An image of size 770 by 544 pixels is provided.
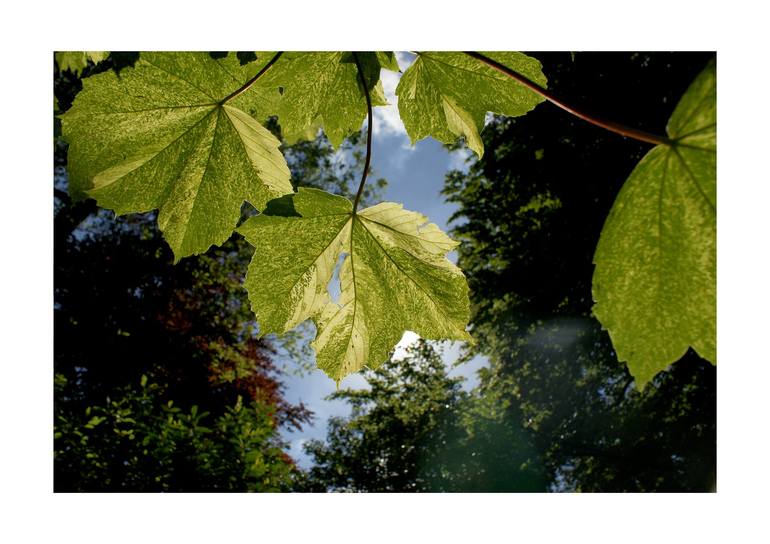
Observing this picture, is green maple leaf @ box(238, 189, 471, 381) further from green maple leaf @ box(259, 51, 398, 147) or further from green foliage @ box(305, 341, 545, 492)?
green foliage @ box(305, 341, 545, 492)

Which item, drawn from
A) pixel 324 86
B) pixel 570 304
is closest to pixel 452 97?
pixel 324 86

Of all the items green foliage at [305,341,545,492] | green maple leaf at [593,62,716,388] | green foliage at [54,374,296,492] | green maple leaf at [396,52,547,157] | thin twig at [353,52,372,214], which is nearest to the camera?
green maple leaf at [593,62,716,388]

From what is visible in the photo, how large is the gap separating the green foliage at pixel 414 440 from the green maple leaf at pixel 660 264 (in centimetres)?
720

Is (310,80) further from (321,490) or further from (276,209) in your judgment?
(321,490)

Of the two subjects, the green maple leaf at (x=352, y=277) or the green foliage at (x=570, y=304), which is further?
the green foliage at (x=570, y=304)

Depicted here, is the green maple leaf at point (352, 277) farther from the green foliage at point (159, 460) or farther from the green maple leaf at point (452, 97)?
the green foliage at point (159, 460)

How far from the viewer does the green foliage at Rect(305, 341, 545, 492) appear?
7367mm

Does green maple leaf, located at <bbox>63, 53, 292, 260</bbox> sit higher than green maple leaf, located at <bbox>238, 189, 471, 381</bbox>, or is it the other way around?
green maple leaf, located at <bbox>63, 53, 292, 260</bbox>

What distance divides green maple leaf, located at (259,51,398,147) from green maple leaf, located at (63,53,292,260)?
0.11 ft

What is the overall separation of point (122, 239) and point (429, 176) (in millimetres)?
4108

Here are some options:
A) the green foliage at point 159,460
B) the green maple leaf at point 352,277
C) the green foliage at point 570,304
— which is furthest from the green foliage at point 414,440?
the green maple leaf at point 352,277

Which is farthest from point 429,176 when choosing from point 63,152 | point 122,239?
point 63,152

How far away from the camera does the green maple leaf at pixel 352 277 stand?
562 mm

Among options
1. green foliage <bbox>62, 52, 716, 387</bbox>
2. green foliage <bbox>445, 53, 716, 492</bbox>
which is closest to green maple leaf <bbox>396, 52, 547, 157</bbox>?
green foliage <bbox>62, 52, 716, 387</bbox>
